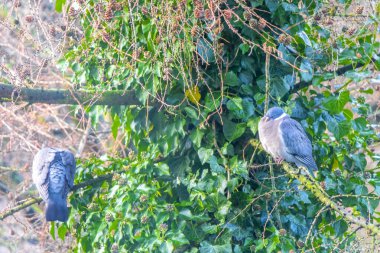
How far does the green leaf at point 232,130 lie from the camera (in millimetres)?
4875

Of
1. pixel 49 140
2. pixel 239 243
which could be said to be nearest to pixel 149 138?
pixel 239 243

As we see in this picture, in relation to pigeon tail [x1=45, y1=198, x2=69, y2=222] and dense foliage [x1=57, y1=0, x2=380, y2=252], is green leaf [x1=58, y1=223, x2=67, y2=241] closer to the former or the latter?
dense foliage [x1=57, y1=0, x2=380, y2=252]

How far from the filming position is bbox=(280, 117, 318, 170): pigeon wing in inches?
197

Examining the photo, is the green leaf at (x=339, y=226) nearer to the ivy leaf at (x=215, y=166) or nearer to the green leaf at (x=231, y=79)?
the ivy leaf at (x=215, y=166)

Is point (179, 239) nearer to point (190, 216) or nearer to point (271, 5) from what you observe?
point (190, 216)

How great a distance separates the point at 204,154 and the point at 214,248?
666 millimetres

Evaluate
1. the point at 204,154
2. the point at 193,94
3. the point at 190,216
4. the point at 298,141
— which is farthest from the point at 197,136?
the point at 298,141

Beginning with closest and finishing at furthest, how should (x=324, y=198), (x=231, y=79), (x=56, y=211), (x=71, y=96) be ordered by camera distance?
(x=324, y=198)
(x=71, y=96)
(x=231, y=79)
(x=56, y=211)

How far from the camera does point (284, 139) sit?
5148 mm

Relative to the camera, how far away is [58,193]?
5.54 m

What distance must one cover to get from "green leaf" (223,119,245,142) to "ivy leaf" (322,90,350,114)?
0.63 meters

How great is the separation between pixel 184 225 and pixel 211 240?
1.21ft

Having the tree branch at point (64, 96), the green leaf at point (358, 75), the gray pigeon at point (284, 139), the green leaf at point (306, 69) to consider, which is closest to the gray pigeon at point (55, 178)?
the tree branch at point (64, 96)

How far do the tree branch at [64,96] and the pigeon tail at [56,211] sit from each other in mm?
936
